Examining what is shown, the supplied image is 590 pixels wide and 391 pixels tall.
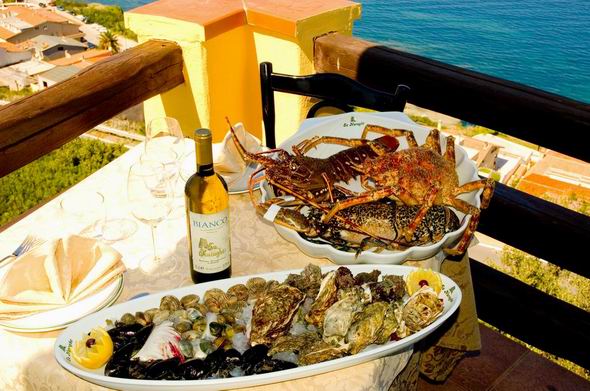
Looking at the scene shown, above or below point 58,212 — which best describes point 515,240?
below

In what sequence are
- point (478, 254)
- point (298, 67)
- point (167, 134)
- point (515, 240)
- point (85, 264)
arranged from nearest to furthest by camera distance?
1. point (85, 264)
2. point (167, 134)
3. point (515, 240)
4. point (298, 67)
5. point (478, 254)

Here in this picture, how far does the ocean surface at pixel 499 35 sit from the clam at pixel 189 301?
46038 mm

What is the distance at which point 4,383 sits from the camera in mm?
1364

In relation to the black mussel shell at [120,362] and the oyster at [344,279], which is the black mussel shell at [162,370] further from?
the oyster at [344,279]

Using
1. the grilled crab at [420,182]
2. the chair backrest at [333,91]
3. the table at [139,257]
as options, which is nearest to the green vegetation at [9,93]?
the chair backrest at [333,91]

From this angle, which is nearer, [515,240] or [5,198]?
[515,240]

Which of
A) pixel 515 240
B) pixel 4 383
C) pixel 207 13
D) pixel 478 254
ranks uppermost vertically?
pixel 207 13

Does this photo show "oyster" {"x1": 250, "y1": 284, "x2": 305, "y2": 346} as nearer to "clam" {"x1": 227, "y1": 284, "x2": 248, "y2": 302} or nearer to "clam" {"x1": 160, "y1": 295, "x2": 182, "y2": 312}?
"clam" {"x1": 227, "y1": 284, "x2": 248, "y2": 302}

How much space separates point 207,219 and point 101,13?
60951mm

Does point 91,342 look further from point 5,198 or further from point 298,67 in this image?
point 5,198

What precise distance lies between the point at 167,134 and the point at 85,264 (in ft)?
2.08

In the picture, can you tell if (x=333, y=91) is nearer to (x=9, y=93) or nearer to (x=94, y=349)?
(x=94, y=349)

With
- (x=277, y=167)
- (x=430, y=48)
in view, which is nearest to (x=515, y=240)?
(x=277, y=167)

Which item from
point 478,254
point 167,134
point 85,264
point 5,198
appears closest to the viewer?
point 85,264
